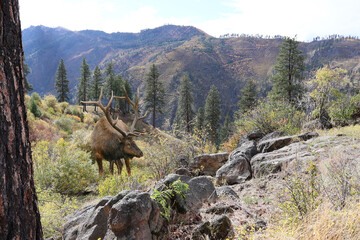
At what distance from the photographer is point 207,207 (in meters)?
3.82

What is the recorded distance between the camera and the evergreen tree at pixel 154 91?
38.7 m

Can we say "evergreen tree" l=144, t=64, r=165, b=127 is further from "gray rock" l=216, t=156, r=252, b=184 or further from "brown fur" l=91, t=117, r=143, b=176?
"gray rock" l=216, t=156, r=252, b=184

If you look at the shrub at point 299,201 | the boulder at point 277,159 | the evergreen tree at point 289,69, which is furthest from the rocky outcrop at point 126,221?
the evergreen tree at point 289,69

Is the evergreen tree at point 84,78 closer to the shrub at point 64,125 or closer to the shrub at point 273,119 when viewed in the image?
the shrub at point 64,125

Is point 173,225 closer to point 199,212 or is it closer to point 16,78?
point 199,212

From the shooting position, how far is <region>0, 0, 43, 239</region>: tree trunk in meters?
1.56

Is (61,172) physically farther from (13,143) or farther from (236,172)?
(13,143)

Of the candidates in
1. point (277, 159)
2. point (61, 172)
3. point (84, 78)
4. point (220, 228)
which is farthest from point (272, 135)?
point (84, 78)

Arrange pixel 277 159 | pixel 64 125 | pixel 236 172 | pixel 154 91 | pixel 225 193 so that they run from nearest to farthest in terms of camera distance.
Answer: pixel 225 193 → pixel 277 159 → pixel 236 172 → pixel 64 125 → pixel 154 91

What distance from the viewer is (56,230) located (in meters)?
3.78

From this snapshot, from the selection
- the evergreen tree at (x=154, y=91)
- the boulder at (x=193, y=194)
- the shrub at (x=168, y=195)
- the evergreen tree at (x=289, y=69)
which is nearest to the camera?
the shrub at (x=168, y=195)

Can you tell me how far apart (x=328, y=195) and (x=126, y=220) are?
2568 millimetres

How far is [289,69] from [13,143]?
3082 centimetres

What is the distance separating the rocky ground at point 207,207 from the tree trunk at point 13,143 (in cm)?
107
